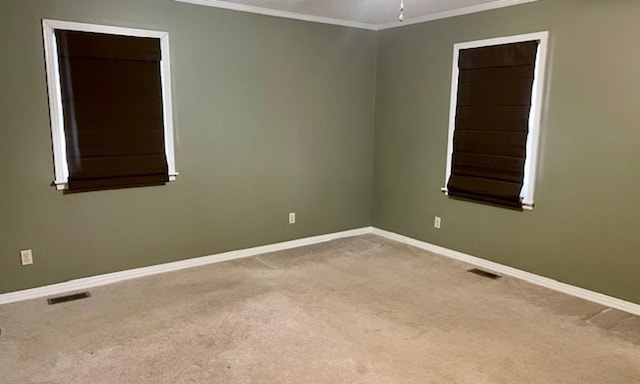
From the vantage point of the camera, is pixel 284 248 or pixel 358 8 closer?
pixel 358 8

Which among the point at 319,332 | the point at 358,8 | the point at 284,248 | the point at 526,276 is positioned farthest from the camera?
the point at 284,248

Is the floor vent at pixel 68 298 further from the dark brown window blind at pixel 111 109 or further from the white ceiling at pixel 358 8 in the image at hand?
the white ceiling at pixel 358 8

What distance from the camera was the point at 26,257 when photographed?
333 cm

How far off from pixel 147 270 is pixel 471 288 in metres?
2.78

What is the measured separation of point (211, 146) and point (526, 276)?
9.99 feet

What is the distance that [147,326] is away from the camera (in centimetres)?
290

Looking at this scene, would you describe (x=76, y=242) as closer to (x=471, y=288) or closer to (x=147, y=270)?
(x=147, y=270)

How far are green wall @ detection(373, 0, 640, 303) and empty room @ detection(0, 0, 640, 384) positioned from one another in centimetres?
2

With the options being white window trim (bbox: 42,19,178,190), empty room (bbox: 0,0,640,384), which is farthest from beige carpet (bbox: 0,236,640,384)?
white window trim (bbox: 42,19,178,190)

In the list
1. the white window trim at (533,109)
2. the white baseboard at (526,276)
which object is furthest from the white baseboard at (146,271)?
the white window trim at (533,109)

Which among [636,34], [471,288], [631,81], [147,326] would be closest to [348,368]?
[147,326]

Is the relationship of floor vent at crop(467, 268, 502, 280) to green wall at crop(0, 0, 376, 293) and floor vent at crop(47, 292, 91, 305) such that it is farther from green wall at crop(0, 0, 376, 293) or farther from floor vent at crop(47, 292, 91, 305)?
floor vent at crop(47, 292, 91, 305)

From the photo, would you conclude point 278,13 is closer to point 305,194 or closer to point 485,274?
point 305,194

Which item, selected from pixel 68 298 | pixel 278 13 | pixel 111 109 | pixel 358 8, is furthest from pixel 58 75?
pixel 358 8
